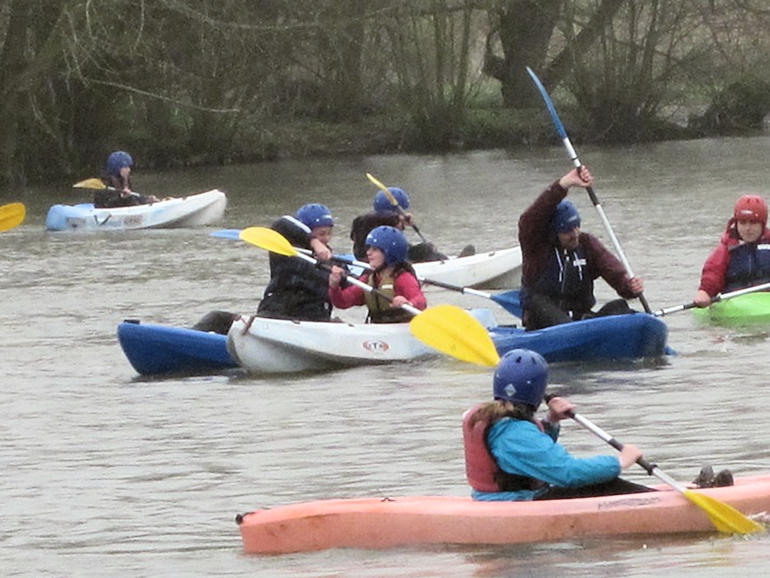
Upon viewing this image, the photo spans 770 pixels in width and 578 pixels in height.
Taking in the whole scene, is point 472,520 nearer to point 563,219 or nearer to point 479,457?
point 479,457

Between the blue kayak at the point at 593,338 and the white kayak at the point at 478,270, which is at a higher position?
the blue kayak at the point at 593,338

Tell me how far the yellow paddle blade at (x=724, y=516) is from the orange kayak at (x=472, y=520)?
3 centimetres

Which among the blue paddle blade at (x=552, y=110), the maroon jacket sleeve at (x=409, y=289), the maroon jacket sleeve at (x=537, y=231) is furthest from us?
the blue paddle blade at (x=552, y=110)

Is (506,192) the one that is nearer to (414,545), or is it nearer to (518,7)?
(518,7)

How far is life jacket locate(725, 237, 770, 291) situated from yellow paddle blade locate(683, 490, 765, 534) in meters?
6.47

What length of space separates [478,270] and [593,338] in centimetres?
543

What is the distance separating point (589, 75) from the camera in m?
38.8

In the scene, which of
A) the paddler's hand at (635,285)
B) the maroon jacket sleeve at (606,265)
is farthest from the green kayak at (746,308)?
the maroon jacket sleeve at (606,265)

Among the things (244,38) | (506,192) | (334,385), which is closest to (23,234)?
(506,192)

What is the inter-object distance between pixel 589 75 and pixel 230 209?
12803mm

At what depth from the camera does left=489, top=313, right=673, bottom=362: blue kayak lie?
11836 mm

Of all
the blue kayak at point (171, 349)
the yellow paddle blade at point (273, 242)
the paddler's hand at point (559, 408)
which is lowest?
the blue kayak at point (171, 349)

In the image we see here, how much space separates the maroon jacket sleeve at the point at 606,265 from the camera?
1179 cm

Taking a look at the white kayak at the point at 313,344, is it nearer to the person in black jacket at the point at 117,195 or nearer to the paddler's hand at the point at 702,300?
the paddler's hand at the point at 702,300
